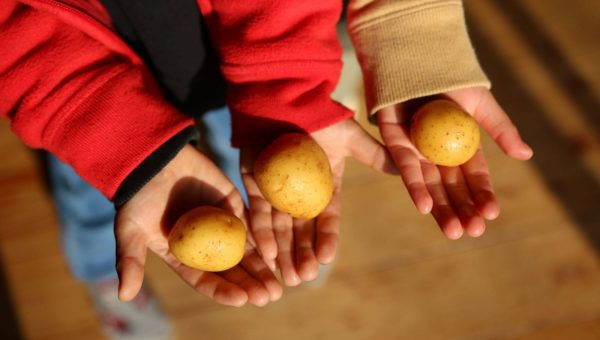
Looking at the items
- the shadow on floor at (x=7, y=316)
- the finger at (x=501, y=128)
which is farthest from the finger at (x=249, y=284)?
the shadow on floor at (x=7, y=316)

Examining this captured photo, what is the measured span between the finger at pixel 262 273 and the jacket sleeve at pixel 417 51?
34 cm

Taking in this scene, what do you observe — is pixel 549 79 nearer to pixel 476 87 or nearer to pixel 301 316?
pixel 476 87

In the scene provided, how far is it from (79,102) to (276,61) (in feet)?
1.04

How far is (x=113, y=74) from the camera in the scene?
874 millimetres

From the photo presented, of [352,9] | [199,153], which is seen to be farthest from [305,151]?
[352,9]

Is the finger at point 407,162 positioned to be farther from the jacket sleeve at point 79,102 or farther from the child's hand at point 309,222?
the jacket sleeve at point 79,102

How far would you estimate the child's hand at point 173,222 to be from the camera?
874 mm

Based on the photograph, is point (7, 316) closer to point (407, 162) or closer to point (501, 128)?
point (407, 162)

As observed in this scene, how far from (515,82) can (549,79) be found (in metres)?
0.11

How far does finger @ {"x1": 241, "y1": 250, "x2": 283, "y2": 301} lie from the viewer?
2.93 ft

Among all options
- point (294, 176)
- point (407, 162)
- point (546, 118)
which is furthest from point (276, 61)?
point (546, 118)

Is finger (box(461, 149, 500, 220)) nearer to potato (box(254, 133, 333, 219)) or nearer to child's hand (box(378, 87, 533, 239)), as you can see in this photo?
→ child's hand (box(378, 87, 533, 239))

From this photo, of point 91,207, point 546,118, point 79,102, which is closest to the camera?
point 79,102

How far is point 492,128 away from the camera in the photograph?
101 cm
